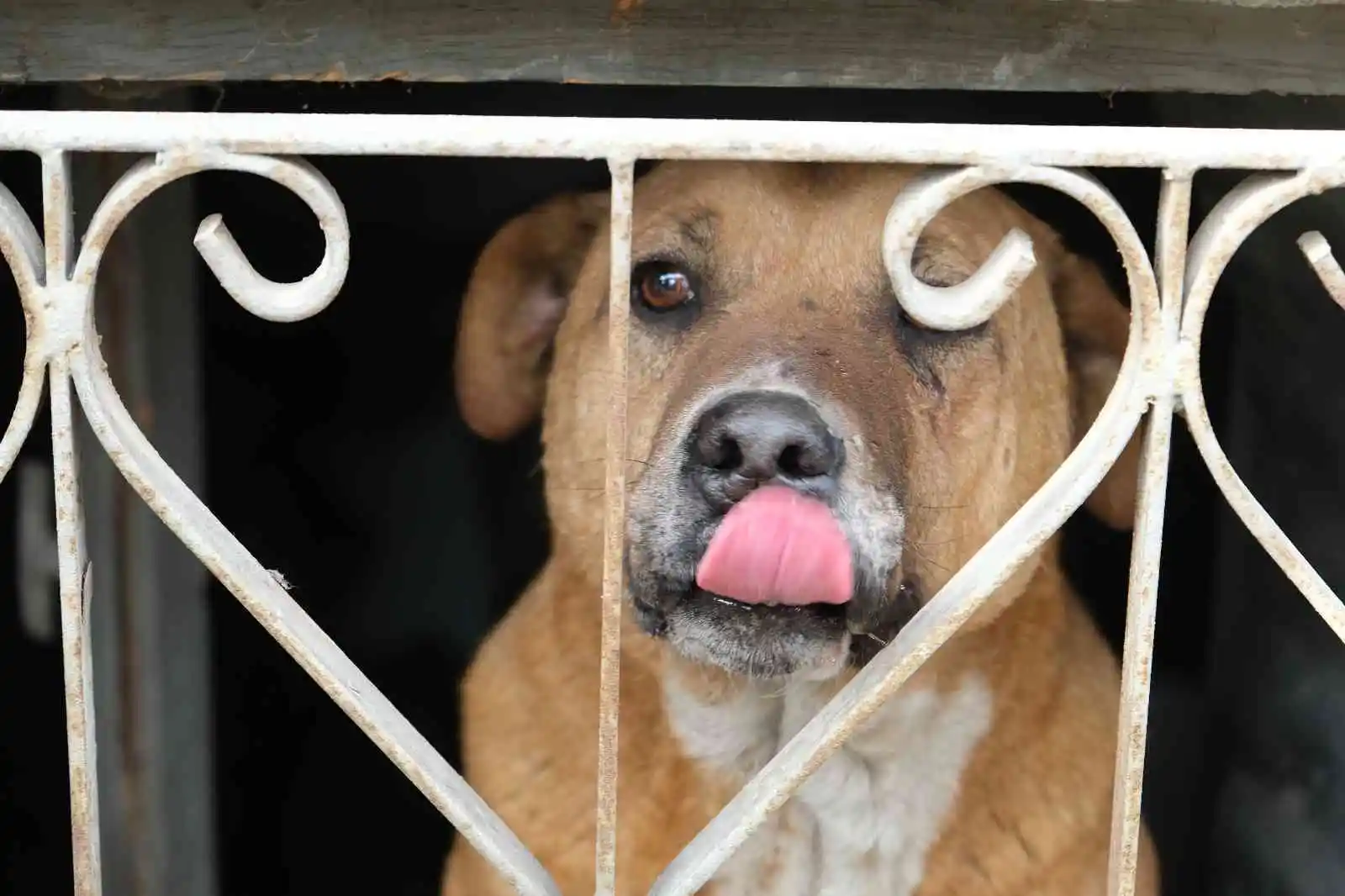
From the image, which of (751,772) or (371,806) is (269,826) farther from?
(751,772)

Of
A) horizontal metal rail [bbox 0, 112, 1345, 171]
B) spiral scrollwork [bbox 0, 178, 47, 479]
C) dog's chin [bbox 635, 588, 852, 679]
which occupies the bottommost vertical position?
dog's chin [bbox 635, 588, 852, 679]

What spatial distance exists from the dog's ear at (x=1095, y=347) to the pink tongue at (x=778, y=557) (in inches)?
35.7

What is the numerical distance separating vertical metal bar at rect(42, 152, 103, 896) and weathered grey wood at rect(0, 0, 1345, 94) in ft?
0.81

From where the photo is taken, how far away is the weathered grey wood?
132cm

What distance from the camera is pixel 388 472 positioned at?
10.5 ft

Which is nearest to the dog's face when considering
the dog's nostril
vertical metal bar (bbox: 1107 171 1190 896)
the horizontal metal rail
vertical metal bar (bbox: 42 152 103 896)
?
the dog's nostril

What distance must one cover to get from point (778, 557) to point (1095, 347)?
1048mm

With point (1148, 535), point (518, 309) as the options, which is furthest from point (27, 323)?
point (518, 309)

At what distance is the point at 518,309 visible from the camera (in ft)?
7.33

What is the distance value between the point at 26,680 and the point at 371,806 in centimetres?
101

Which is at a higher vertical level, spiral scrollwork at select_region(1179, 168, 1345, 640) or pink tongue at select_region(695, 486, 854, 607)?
spiral scrollwork at select_region(1179, 168, 1345, 640)

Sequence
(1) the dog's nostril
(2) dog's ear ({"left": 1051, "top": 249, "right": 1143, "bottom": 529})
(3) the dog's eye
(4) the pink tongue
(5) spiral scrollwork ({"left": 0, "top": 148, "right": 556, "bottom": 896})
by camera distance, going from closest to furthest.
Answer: (5) spiral scrollwork ({"left": 0, "top": 148, "right": 556, "bottom": 896}), (4) the pink tongue, (1) the dog's nostril, (3) the dog's eye, (2) dog's ear ({"left": 1051, "top": 249, "right": 1143, "bottom": 529})

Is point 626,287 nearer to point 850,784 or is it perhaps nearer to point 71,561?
point 71,561

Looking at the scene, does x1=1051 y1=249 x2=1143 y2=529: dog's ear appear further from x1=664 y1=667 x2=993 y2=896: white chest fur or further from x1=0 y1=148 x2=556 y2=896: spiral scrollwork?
x1=0 y1=148 x2=556 y2=896: spiral scrollwork
